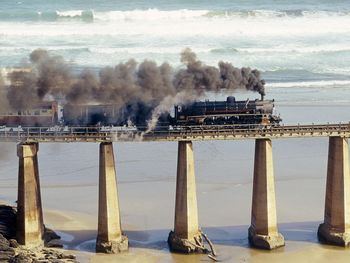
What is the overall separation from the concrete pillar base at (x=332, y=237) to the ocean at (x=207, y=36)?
90.2 feet

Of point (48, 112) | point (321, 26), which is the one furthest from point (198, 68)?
point (321, 26)

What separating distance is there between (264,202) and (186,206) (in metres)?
3.59

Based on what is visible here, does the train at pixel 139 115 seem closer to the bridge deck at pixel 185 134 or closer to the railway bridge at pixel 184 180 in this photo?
the railway bridge at pixel 184 180

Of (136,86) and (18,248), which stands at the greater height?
(136,86)

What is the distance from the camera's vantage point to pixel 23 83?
4094 centimetres

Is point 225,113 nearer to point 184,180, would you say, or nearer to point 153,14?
point 184,180

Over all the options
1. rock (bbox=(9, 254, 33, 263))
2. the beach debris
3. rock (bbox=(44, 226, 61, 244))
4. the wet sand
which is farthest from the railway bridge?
rock (bbox=(9, 254, 33, 263))

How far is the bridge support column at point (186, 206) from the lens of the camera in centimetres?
3772

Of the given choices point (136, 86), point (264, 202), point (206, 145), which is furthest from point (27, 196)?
point (206, 145)

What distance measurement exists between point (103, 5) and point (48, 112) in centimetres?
9527

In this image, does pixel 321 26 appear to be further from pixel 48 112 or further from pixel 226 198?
pixel 48 112

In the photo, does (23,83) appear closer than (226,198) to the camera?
Yes

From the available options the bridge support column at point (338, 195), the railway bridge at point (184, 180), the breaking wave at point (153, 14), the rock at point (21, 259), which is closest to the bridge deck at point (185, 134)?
the railway bridge at point (184, 180)

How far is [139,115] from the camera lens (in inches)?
1560
